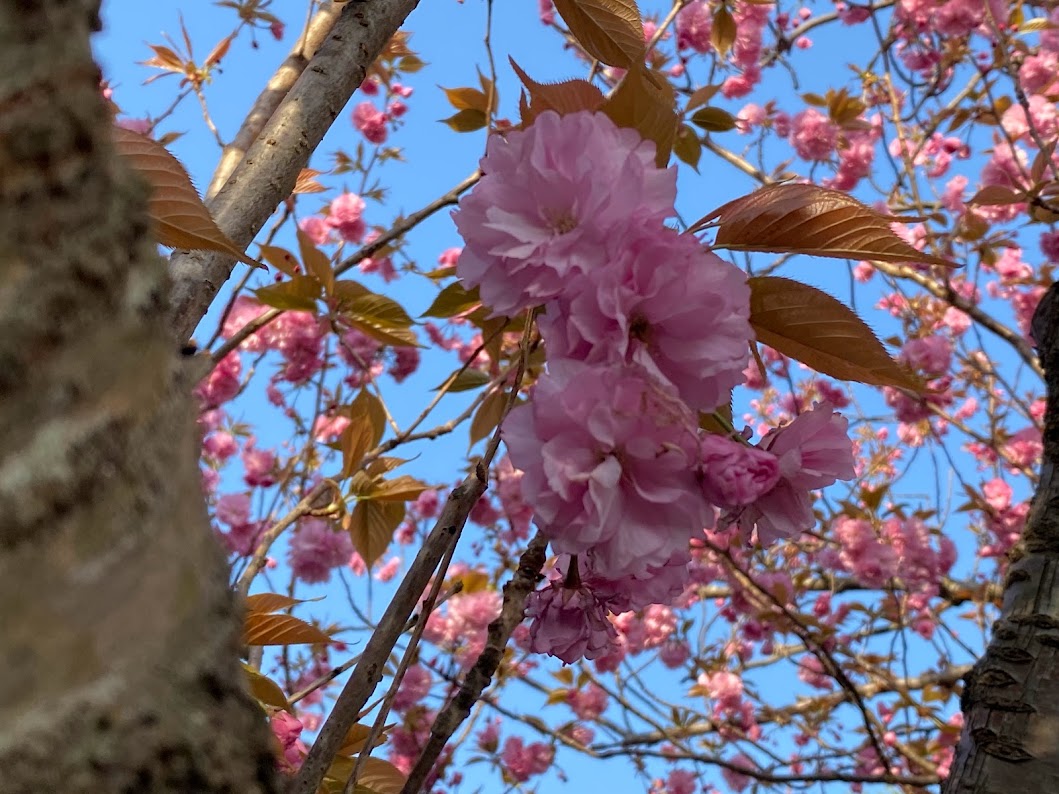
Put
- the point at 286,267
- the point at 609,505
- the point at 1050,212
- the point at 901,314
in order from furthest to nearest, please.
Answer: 1. the point at 901,314
2. the point at 1050,212
3. the point at 286,267
4. the point at 609,505

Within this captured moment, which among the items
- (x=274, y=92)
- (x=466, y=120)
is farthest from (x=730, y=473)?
(x=466, y=120)

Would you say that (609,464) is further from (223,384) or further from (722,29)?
(223,384)

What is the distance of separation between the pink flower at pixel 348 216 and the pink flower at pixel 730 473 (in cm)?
240

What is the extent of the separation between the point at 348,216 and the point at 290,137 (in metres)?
2.06

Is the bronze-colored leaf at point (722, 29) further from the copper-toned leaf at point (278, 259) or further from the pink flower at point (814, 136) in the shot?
the copper-toned leaf at point (278, 259)

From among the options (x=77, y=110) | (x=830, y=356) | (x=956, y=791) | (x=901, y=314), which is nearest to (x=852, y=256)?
(x=830, y=356)

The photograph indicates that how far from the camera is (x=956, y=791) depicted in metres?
0.90

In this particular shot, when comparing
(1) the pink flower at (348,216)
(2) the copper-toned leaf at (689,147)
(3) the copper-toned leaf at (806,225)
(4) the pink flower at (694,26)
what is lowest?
(3) the copper-toned leaf at (806,225)

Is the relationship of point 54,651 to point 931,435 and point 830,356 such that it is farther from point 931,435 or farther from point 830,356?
point 931,435

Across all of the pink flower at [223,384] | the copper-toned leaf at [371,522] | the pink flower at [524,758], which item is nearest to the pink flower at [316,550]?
the pink flower at [223,384]

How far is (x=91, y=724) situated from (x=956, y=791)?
3.34ft

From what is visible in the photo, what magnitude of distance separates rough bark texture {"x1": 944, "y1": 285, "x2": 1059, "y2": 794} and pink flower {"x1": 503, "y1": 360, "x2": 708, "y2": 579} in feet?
2.28

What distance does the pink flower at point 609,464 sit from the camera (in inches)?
17.1

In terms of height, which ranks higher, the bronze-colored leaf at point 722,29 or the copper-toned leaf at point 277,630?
the bronze-colored leaf at point 722,29
